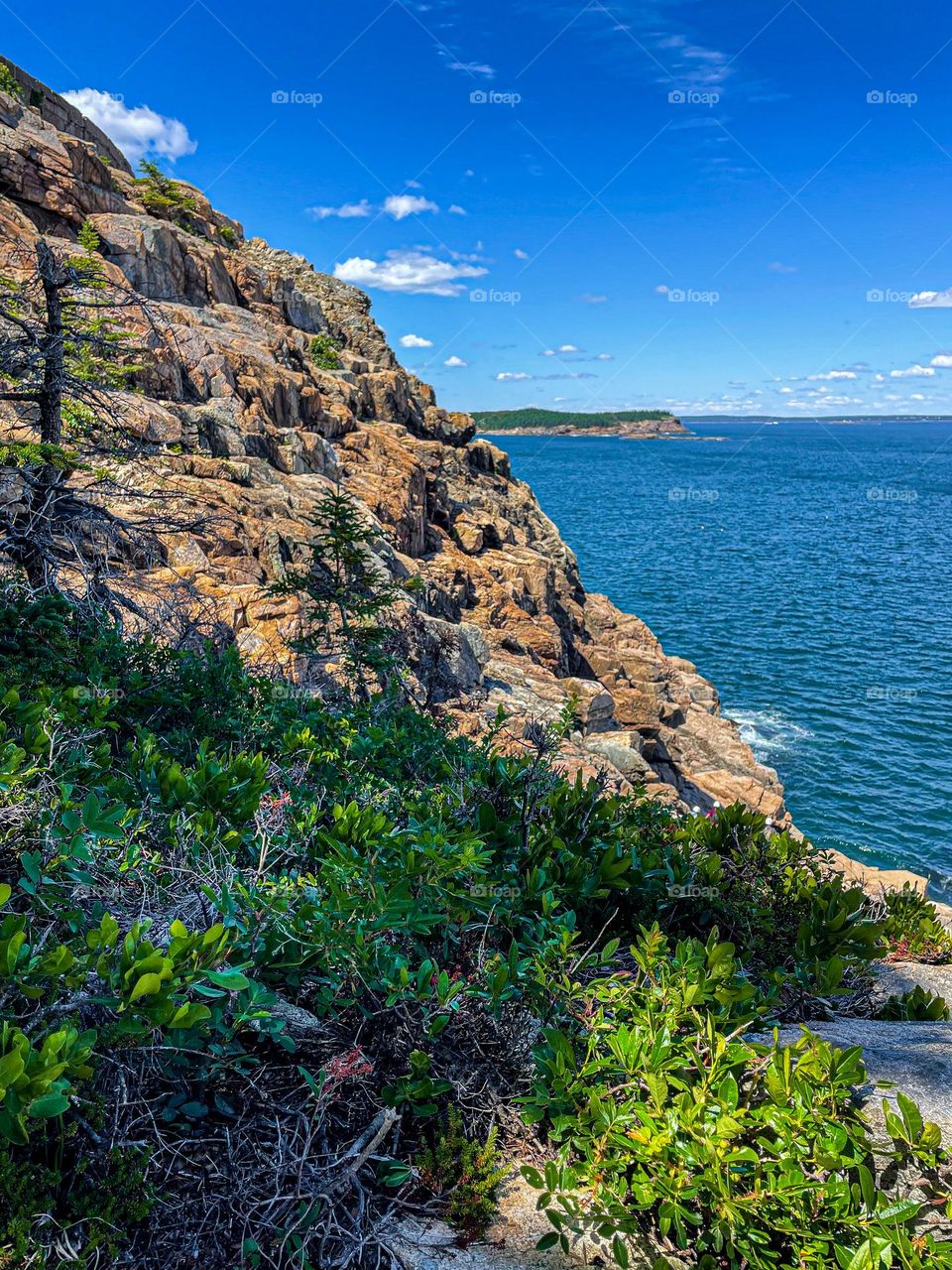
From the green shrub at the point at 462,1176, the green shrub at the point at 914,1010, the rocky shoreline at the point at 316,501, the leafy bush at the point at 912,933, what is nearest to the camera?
the green shrub at the point at 462,1176

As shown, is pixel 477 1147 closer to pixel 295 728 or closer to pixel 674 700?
pixel 295 728

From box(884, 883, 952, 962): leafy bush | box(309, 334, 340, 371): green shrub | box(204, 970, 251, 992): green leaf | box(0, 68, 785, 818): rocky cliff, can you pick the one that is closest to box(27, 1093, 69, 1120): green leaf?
box(204, 970, 251, 992): green leaf

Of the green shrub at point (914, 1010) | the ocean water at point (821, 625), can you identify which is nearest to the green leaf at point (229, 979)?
the green shrub at point (914, 1010)

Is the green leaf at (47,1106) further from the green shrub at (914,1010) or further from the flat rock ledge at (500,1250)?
the green shrub at (914,1010)

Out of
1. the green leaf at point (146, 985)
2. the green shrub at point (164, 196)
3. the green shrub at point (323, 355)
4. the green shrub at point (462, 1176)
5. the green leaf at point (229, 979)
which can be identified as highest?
the green shrub at point (164, 196)

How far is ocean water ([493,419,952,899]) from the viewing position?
26.5 meters

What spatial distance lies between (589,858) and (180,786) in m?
2.61

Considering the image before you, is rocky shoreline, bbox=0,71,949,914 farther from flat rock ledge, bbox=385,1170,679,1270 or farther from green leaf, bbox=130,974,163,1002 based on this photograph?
flat rock ledge, bbox=385,1170,679,1270

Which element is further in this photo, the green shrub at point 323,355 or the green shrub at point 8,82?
the green shrub at point 323,355

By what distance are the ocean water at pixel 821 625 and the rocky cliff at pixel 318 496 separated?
12.0ft

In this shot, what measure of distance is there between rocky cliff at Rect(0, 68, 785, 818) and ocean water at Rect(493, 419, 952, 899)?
3650mm

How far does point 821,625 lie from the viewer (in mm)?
45812

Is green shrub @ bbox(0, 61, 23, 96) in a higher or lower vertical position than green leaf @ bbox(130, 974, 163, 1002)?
higher

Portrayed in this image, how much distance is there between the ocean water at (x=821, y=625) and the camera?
2650 cm
